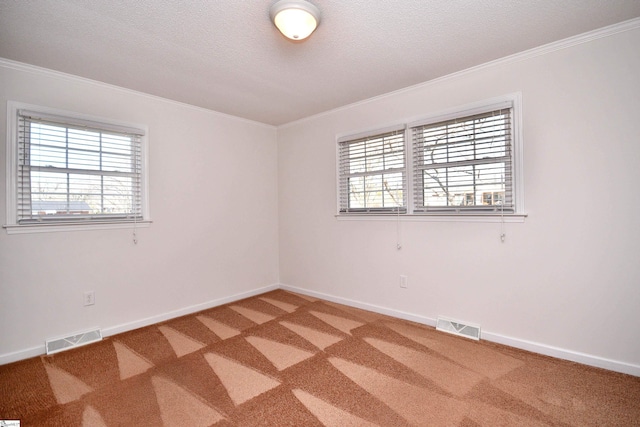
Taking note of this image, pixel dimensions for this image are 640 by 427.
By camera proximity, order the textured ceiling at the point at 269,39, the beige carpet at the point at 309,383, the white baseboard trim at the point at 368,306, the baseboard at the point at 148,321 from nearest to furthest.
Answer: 1. the beige carpet at the point at 309,383
2. the textured ceiling at the point at 269,39
3. the baseboard at the point at 148,321
4. the white baseboard trim at the point at 368,306

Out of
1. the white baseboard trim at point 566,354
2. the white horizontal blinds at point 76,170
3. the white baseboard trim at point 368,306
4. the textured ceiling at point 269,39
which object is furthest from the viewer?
the white baseboard trim at point 368,306

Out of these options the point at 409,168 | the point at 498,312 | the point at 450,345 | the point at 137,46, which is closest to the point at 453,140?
the point at 409,168

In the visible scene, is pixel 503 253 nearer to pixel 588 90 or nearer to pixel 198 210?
pixel 588 90

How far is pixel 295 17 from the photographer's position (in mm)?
1904

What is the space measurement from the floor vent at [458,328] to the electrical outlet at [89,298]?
11.1 ft

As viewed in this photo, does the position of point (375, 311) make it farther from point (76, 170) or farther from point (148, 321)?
point (76, 170)

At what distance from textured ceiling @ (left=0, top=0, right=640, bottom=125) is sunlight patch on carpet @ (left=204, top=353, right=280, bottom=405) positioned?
2.50 m

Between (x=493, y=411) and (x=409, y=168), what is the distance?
7.26ft

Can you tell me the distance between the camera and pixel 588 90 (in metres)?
2.31

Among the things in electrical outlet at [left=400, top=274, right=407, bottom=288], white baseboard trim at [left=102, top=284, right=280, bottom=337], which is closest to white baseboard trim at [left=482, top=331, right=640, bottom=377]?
electrical outlet at [left=400, top=274, right=407, bottom=288]

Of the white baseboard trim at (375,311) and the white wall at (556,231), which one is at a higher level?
the white wall at (556,231)

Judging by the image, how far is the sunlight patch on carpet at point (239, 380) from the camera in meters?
2.04

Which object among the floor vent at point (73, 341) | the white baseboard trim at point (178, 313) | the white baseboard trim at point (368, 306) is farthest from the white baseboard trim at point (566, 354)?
the floor vent at point (73, 341)

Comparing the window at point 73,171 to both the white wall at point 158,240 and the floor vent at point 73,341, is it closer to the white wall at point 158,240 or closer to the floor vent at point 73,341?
Result: the white wall at point 158,240
